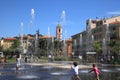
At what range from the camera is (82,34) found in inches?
5694

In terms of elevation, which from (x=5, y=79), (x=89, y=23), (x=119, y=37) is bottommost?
(x=5, y=79)

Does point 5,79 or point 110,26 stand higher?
point 110,26

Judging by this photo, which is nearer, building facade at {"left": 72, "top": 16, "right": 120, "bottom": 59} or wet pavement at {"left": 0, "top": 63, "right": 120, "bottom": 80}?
wet pavement at {"left": 0, "top": 63, "right": 120, "bottom": 80}

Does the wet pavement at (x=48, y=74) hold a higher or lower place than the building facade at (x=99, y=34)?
lower

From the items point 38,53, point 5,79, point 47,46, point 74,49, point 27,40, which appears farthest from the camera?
point 27,40

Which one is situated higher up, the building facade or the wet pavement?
the building facade

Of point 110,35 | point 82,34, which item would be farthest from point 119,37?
point 82,34

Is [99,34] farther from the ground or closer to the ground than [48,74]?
farther from the ground

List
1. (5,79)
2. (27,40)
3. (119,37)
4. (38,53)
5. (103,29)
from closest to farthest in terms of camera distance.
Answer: (5,79), (119,37), (103,29), (38,53), (27,40)

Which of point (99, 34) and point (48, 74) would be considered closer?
A: point (48, 74)

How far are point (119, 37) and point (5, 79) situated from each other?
3469 inches

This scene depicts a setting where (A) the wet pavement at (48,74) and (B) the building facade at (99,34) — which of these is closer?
(A) the wet pavement at (48,74)

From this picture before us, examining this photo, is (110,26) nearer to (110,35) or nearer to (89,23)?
(110,35)

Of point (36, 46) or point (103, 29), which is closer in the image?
point (103, 29)
